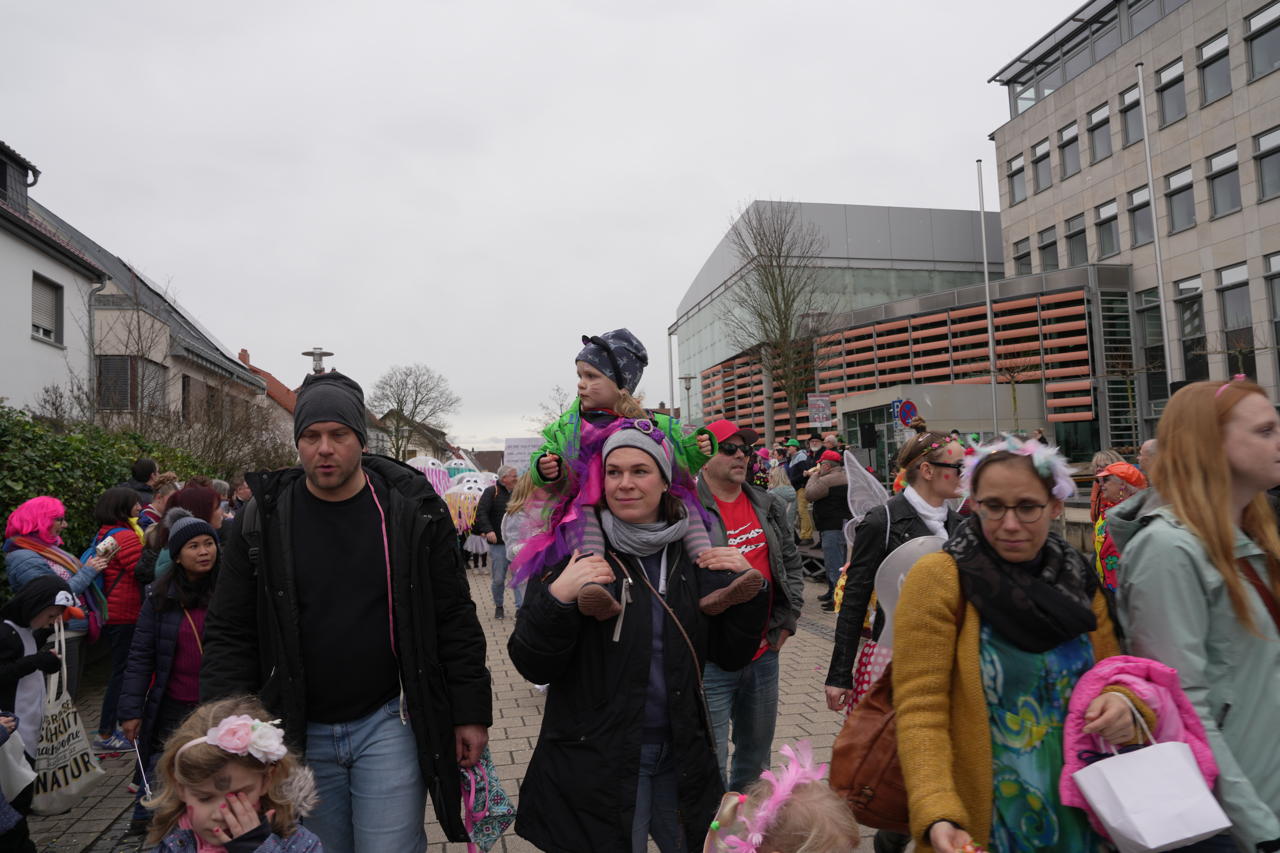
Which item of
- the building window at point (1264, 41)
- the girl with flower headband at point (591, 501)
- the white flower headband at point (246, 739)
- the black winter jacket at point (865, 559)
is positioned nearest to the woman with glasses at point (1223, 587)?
the girl with flower headband at point (591, 501)

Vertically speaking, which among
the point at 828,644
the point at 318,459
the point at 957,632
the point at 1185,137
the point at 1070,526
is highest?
the point at 1185,137

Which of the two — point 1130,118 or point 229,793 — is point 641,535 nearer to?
point 229,793

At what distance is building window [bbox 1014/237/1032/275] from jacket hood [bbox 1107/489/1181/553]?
36.1 metres

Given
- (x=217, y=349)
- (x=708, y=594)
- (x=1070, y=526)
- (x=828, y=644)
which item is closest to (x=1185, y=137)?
(x=1070, y=526)

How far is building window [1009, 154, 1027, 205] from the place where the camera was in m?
35.0

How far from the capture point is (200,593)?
4066 millimetres

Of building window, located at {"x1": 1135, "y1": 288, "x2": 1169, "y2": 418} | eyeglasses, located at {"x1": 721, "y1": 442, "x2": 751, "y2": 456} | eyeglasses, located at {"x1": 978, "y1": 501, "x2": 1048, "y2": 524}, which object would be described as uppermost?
building window, located at {"x1": 1135, "y1": 288, "x2": 1169, "y2": 418}

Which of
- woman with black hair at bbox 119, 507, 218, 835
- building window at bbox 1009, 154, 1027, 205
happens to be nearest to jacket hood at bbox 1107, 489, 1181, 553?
woman with black hair at bbox 119, 507, 218, 835

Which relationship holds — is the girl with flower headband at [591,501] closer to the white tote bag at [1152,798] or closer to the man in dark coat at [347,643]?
A: the man in dark coat at [347,643]

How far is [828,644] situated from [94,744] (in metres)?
6.53

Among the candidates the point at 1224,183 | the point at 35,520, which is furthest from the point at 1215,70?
the point at 35,520

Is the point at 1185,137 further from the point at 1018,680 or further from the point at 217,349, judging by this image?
the point at 217,349

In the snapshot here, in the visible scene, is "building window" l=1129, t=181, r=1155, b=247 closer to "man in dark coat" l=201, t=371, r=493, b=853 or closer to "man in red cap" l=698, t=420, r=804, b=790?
"man in red cap" l=698, t=420, r=804, b=790

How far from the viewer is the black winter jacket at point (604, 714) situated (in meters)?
2.32
